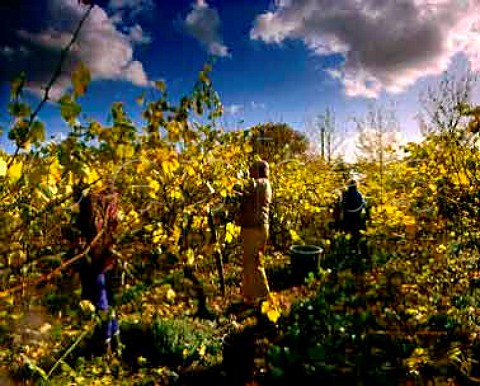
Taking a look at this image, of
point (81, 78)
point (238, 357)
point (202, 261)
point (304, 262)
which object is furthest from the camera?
point (202, 261)

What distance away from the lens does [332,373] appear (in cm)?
359

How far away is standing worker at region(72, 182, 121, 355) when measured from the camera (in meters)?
1.83

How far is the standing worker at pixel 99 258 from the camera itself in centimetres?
183

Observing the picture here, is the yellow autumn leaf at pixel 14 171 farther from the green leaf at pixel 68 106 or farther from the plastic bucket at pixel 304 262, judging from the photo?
the plastic bucket at pixel 304 262

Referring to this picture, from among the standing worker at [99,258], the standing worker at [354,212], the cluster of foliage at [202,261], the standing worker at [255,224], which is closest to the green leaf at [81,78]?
the cluster of foliage at [202,261]

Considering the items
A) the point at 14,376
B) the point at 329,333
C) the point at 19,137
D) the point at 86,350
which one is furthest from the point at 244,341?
the point at 19,137

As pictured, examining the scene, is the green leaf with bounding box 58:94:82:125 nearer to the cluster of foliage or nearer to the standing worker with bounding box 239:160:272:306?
the cluster of foliage

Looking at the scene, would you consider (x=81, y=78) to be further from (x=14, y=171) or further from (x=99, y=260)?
(x=99, y=260)

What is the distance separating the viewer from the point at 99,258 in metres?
1.73

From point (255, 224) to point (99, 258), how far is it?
409 cm

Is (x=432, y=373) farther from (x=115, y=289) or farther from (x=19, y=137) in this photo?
(x=115, y=289)

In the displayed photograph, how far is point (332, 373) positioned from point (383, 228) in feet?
10.2

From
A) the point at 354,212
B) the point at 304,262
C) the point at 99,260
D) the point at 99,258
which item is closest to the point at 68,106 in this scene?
the point at 99,258

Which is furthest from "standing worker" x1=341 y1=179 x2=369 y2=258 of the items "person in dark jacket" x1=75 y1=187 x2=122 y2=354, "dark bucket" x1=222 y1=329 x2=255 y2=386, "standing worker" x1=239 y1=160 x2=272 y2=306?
"person in dark jacket" x1=75 y1=187 x2=122 y2=354
